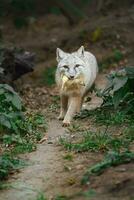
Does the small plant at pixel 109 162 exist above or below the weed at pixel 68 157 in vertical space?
below

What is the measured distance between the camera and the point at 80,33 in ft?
56.2

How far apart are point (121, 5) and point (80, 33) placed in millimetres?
2782

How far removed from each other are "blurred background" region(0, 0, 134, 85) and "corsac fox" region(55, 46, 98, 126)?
4.37 m

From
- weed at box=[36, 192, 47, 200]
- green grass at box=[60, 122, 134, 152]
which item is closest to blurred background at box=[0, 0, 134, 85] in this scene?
green grass at box=[60, 122, 134, 152]

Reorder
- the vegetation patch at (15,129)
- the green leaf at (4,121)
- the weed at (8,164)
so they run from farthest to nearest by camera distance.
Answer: the green leaf at (4,121)
the vegetation patch at (15,129)
the weed at (8,164)

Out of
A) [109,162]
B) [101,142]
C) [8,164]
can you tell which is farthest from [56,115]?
[109,162]

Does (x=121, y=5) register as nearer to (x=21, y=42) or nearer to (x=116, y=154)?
(x=21, y=42)

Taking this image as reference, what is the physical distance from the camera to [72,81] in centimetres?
991

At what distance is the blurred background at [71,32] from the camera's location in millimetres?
15953

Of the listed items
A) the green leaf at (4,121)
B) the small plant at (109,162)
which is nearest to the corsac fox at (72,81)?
the green leaf at (4,121)

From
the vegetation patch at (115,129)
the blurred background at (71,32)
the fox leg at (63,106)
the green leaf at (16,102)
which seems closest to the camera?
the vegetation patch at (115,129)

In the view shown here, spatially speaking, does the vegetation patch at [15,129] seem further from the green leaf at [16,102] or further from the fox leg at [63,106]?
the fox leg at [63,106]

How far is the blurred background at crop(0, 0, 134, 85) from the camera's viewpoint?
15953 millimetres

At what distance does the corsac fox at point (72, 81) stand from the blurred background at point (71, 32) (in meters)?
4.37
